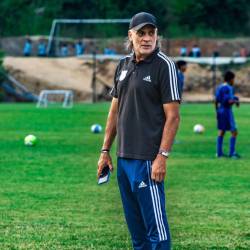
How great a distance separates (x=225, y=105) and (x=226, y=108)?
3.2 inches

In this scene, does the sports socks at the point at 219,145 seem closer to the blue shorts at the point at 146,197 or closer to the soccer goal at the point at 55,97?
the blue shorts at the point at 146,197

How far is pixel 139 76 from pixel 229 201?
7.01 metres

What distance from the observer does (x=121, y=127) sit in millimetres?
9078

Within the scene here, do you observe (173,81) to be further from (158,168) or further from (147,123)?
(158,168)

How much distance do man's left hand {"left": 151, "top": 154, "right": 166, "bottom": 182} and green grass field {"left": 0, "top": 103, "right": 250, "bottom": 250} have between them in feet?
9.10

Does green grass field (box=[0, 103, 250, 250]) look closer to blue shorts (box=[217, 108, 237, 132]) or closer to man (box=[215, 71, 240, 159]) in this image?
man (box=[215, 71, 240, 159])

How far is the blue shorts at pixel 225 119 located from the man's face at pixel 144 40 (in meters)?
14.8

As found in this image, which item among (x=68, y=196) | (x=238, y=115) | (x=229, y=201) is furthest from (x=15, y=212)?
(x=238, y=115)

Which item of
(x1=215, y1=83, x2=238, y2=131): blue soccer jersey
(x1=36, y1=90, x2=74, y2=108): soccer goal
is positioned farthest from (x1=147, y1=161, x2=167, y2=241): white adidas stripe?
(x1=36, y1=90, x2=74, y2=108): soccer goal

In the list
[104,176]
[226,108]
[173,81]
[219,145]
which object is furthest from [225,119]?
[173,81]

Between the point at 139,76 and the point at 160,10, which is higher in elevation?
the point at 160,10

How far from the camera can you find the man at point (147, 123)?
8.82 metres

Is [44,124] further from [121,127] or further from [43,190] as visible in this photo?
[121,127]

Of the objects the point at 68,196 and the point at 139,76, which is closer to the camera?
the point at 139,76
